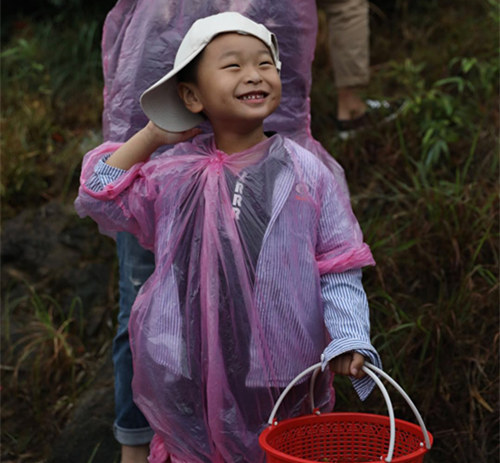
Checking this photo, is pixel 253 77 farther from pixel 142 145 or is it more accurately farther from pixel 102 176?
pixel 102 176

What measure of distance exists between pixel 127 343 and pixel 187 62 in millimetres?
1015

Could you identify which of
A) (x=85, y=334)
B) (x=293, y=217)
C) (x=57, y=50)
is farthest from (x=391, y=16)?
(x=293, y=217)

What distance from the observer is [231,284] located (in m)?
2.12

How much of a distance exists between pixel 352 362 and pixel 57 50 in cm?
395

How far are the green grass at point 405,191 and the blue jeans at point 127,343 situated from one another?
0.74 meters

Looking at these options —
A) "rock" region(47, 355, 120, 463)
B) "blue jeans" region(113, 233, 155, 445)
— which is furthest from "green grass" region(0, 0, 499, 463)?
"blue jeans" region(113, 233, 155, 445)

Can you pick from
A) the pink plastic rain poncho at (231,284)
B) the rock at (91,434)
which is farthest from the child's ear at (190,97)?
the rock at (91,434)

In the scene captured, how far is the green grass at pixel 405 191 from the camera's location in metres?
3.00

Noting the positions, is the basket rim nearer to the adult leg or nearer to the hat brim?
the hat brim

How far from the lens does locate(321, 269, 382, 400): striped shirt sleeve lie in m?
2.01

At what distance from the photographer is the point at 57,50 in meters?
5.36

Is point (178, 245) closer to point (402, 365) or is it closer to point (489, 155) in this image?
point (402, 365)

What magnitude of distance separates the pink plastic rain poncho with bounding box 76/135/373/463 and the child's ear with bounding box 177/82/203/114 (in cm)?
12

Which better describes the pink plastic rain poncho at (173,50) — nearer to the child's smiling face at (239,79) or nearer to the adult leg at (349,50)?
the child's smiling face at (239,79)
